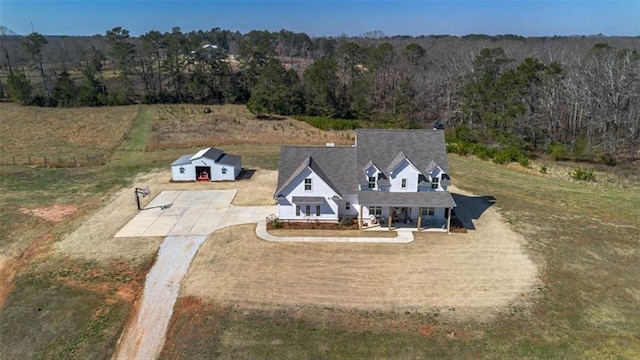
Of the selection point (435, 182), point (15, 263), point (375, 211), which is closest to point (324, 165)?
point (375, 211)

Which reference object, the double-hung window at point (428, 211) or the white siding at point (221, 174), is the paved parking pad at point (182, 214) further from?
the double-hung window at point (428, 211)

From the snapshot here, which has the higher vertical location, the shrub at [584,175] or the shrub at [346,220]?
the shrub at [584,175]

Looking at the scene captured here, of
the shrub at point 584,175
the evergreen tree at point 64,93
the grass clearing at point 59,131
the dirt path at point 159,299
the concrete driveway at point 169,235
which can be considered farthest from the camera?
the evergreen tree at point 64,93

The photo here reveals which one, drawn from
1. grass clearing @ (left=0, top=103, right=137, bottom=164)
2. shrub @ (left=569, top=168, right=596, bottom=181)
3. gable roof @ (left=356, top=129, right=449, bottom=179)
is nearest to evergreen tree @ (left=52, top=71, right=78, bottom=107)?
grass clearing @ (left=0, top=103, right=137, bottom=164)

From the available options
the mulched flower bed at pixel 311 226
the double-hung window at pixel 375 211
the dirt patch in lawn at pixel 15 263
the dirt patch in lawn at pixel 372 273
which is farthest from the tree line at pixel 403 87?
the dirt patch in lawn at pixel 15 263

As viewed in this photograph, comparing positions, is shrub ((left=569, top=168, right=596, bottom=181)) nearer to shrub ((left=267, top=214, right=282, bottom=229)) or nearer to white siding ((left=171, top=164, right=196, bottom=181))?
shrub ((left=267, top=214, right=282, bottom=229))

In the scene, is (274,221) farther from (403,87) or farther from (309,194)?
(403,87)

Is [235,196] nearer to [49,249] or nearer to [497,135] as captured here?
[49,249]
